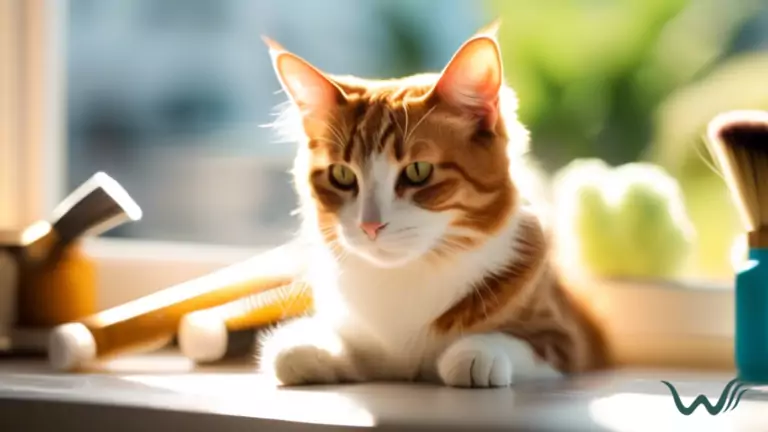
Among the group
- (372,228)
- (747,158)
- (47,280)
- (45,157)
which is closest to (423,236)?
(372,228)

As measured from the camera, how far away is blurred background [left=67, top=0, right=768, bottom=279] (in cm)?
152

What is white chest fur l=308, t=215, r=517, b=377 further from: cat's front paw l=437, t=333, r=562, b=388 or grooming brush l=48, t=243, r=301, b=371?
grooming brush l=48, t=243, r=301, b=371

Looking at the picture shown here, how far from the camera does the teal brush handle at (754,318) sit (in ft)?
3.42

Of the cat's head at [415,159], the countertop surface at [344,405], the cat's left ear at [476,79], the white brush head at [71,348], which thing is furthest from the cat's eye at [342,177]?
the white brush head at [71,348]

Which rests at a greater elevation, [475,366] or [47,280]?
[47,280]

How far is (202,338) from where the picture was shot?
1.26 m

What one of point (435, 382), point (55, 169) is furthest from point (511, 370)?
point (55, 169)

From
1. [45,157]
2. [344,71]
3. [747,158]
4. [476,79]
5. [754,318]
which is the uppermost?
[344,71]

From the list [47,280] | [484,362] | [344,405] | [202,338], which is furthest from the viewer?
[47,280]

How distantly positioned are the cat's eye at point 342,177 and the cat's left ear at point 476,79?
0.42ft

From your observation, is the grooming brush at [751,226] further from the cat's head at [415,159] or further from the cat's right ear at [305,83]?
the cat's right ear at [305,83]

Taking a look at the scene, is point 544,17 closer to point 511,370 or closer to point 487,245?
Answer: point 487,245

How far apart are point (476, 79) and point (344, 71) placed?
59 cm

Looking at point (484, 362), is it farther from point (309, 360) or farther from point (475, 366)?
point (309, 360)
